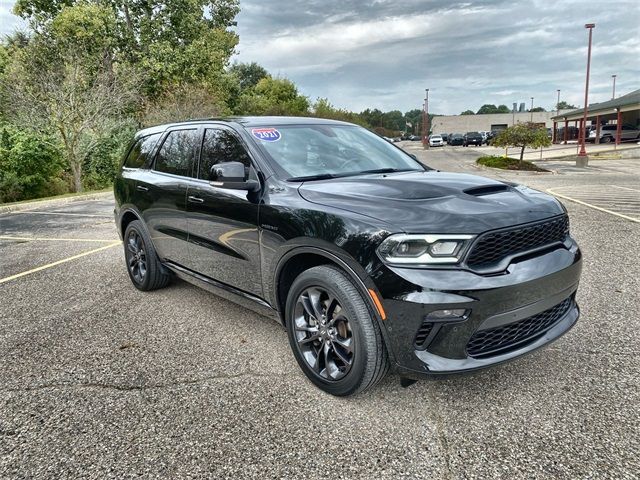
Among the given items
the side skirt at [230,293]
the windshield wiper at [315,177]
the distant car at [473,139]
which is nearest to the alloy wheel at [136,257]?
the side skirt at [230,293]

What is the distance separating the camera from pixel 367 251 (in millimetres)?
2580

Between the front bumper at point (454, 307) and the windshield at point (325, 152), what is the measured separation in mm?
1271

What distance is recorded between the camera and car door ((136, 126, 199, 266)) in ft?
13.9

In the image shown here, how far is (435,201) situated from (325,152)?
1276 millimetres

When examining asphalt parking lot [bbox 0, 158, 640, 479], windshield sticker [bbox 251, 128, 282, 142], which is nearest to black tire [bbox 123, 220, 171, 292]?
asphalt parking lot [bbox 0, 158, 640, 479]

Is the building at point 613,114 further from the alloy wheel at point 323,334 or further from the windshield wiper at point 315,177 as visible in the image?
the alloy wheel at point 323,334

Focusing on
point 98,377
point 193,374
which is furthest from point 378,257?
point 98,377

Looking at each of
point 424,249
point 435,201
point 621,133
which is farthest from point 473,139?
point 424,249

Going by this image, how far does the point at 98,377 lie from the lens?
3312mm

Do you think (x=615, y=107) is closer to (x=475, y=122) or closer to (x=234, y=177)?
(x=234, y=177)

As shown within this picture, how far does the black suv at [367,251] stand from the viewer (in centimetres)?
248

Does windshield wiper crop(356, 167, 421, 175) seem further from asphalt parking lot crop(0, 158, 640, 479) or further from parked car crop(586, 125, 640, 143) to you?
parked car crop(586, 125, 640, 143)

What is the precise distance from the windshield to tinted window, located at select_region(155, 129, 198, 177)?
0.85 meters

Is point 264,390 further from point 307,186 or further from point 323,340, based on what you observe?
point 307,186
